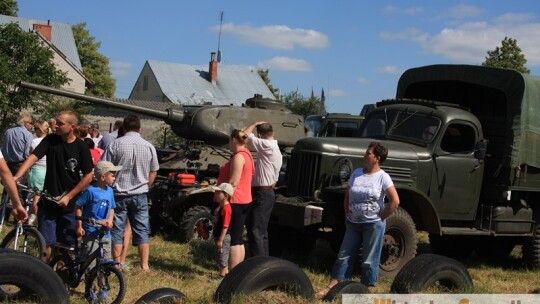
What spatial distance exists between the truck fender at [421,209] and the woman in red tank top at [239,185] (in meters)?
2.07

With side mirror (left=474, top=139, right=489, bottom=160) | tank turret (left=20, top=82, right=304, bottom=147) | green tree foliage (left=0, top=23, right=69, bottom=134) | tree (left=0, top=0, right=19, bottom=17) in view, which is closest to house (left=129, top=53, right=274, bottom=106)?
tree (left=0, top=0, right=19, bottom=17)

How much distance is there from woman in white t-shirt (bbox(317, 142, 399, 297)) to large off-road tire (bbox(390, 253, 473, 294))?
0.55 meters

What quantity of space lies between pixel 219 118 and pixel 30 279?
7593 millimetres

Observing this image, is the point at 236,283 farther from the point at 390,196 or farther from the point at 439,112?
the point at 439,112

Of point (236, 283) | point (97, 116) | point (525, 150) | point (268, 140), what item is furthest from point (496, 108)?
point (97, 116)

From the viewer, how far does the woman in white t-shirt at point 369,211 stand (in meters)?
6.93

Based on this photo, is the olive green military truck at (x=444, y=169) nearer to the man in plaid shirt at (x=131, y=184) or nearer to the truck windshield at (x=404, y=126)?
the truck windshield at (x=404, y=126)

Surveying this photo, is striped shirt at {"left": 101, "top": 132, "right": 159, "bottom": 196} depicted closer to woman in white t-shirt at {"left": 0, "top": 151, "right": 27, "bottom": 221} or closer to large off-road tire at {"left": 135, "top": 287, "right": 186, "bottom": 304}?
woman in white t-shirt at {"left": 0, "top": 151, "right": 27, "bottom": 221}

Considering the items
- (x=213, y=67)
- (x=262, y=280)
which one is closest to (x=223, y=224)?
(x=262, y=280)

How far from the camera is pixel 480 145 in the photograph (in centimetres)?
929

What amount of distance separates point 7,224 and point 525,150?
7.28 m

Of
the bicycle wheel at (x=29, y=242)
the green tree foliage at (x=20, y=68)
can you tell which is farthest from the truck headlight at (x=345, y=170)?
the green tree foliage at (x=20, y=68)

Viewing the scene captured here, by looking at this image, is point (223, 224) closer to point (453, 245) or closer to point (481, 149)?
point (481, 149)

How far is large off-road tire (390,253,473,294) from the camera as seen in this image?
20.8 feet
